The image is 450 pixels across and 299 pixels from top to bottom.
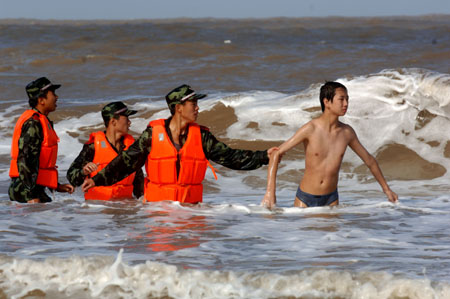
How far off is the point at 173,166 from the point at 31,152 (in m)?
1.31

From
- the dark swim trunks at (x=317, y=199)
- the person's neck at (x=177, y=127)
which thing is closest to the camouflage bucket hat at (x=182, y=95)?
the person's neck at (x=177, y=127)

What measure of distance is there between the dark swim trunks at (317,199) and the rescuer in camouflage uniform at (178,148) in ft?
1.60

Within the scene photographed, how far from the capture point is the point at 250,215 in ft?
24.3

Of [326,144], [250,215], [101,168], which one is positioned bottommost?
[250,215]

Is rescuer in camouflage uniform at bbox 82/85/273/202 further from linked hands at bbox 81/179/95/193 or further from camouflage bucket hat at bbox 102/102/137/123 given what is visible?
camouflage bucket hat at bbox 102/102/137/123

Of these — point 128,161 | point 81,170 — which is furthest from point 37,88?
point 128,161

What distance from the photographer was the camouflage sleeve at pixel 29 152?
6.91m

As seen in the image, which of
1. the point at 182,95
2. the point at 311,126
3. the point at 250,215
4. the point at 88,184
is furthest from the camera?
the point at 250,215

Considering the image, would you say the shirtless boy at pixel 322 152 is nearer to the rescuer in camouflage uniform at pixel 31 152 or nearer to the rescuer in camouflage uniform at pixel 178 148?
the rescuer in camouflage uniform at pixel 178 148

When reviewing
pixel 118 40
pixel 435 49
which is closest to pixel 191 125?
pixel 435 49

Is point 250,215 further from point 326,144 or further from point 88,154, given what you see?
point 88,154

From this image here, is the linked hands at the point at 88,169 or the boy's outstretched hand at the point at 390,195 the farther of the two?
the linked hands at the point at 88,169

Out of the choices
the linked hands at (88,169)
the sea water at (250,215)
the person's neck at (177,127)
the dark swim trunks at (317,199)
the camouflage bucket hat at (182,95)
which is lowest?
the sea water at (250,215)

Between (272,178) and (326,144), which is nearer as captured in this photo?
(272,178)
